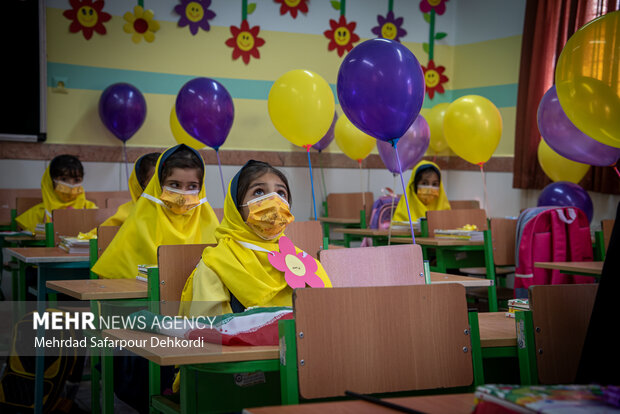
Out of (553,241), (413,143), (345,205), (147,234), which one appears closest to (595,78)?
(147,234)

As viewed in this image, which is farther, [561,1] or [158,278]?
[561,1]

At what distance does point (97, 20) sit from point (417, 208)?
11.0ft

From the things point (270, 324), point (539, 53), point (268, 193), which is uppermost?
point (539, 53)

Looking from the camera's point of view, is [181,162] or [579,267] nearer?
[181,162]

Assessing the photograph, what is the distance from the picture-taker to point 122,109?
5848 mm

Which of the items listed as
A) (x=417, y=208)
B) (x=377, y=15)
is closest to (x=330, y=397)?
(x=417, y=208)

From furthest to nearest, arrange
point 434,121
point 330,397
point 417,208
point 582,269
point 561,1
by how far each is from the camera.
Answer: point 434,121
point 561,1
point 417,208
point 582,269
point 330,397

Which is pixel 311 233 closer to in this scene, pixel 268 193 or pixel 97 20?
pixel 268 193

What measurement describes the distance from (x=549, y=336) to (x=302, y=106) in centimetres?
289

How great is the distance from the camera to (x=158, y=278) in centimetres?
219

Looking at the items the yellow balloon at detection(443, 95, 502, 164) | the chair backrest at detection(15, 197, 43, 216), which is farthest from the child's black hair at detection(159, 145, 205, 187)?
the chair backrest at detection(15, 197, 43, 216)

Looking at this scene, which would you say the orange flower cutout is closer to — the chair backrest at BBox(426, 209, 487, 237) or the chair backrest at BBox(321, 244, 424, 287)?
the chair backrest at BBox(426, 209, 487, 237)

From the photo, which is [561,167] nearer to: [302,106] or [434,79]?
[302,106]

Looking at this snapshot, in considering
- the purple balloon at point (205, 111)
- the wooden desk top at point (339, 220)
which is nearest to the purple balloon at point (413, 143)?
the wooden desk top at point (339, 220)
